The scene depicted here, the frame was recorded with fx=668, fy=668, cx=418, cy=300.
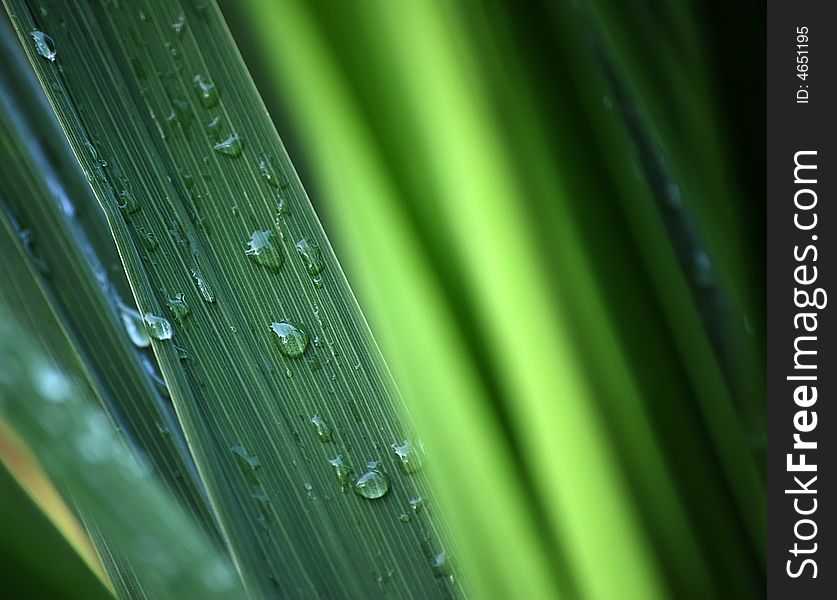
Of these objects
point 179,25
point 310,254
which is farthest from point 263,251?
point 179,25

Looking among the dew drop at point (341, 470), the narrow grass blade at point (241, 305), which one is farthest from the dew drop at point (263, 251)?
the dew drop at point (341, 470)

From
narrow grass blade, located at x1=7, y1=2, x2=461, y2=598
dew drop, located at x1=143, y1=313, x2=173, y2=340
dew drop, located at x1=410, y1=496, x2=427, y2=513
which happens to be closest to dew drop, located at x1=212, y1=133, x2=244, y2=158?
narrow grass blade, located at x1=7, y1=2, x2=461, y2=598

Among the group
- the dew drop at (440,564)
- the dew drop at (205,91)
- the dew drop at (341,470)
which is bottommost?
the dew drop at (440,564)

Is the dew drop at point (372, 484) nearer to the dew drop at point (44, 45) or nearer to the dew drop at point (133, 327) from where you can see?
the dew drop at point (133, 327)

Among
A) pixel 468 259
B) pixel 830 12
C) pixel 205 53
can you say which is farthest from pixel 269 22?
pixel 830 12

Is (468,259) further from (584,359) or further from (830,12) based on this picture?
(830,12)

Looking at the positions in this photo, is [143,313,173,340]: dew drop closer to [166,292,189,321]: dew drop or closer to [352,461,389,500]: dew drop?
[166,292,189,321]: dew drop
